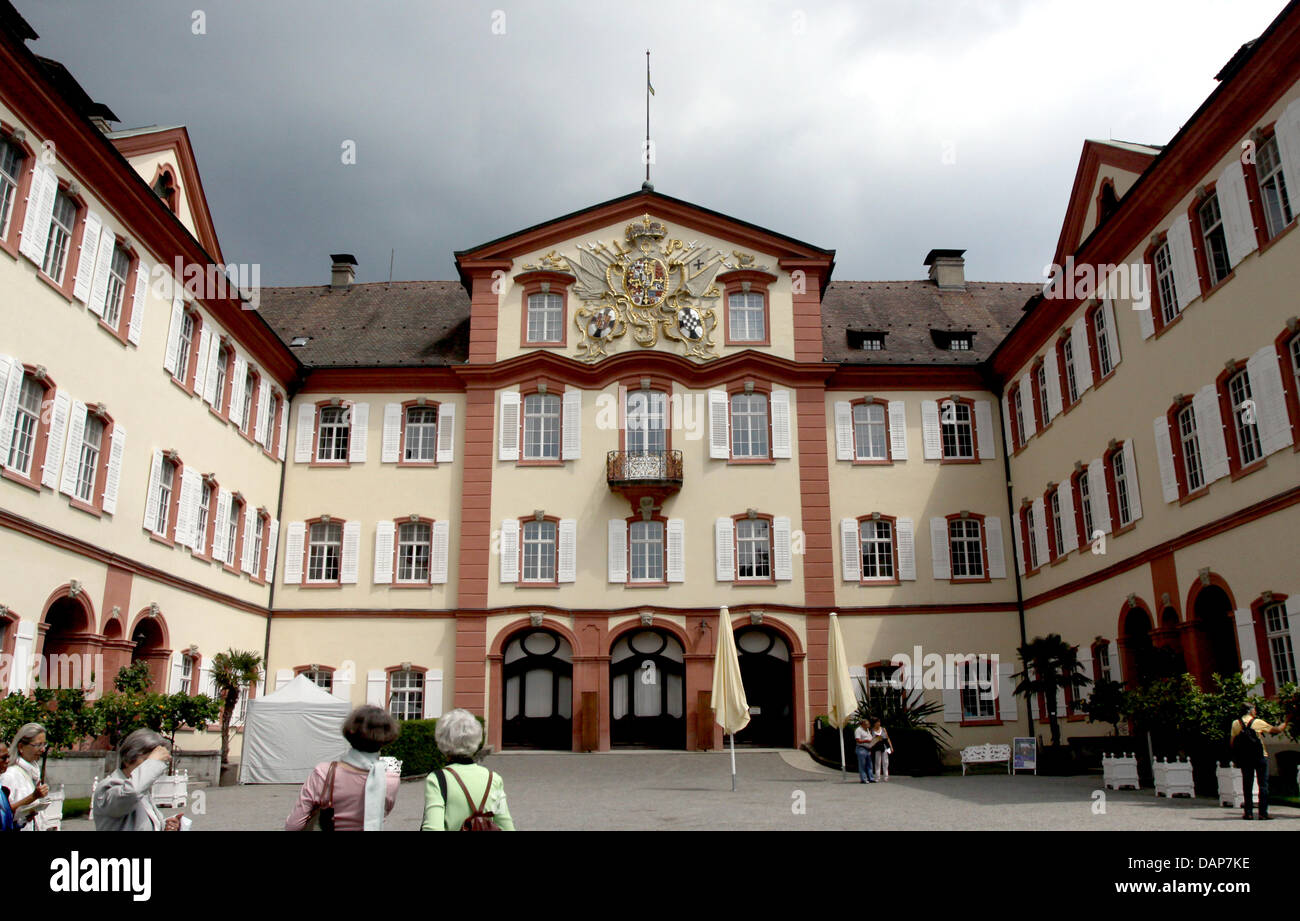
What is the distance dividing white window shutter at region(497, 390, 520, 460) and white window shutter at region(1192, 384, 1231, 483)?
54.8 feet

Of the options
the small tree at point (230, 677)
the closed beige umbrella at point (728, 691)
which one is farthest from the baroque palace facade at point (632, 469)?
the closed beige umbrella at point (728, 691)

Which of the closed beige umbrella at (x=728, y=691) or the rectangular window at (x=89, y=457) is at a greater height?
the rectangular window at (x=89, y=457)

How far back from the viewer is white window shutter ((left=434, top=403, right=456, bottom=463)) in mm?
29719

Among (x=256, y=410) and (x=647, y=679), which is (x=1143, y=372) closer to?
(x=647, y=679)

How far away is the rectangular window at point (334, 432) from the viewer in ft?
98.8

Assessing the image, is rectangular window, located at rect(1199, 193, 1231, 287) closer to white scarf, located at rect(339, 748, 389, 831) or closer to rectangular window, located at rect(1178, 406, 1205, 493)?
rectangular window, located at rect(1178, 406, 1205, 493)

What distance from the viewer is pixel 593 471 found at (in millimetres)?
29250

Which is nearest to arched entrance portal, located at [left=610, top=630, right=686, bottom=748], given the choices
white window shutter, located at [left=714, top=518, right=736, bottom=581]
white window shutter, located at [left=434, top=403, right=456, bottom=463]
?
white window shutter, located at [left=714, top=518, right=736, bottom=581]

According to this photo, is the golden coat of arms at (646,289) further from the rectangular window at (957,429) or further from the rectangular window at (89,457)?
the rectangular window at (89,457)

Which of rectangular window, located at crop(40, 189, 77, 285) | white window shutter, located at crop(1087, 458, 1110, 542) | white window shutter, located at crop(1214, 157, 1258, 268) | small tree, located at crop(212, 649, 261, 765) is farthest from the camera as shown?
white window shutter, located at crop(1087, 458, 1110, 542)

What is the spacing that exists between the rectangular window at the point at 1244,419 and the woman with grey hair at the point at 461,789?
52.6 feet

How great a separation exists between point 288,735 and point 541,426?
11.2 m

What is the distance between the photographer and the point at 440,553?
1141 inches

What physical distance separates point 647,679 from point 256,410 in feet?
39.5
